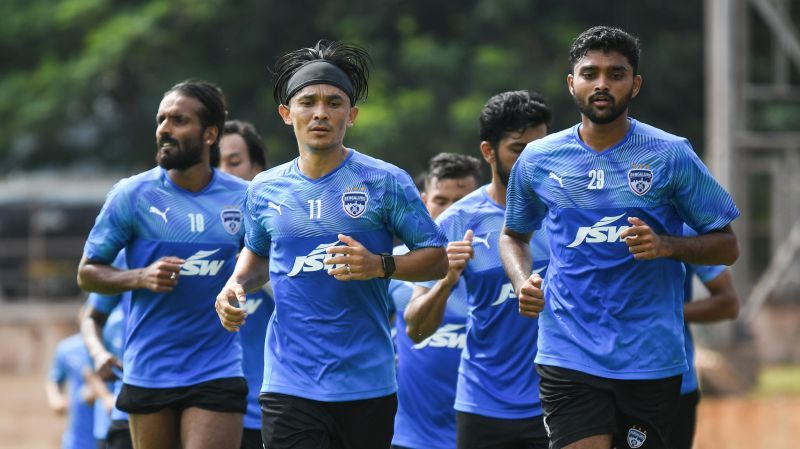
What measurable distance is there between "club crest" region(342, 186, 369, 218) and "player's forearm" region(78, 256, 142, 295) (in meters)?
1.37

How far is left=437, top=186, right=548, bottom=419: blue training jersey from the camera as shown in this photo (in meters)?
7.29

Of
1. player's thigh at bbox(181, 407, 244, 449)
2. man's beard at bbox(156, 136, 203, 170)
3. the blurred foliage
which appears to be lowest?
player's thigh at bbox(181, 407, 244, 449)

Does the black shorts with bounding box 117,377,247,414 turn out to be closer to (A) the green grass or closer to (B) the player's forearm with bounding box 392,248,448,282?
(B) the player's forearm with bounding box 392,248,448,282

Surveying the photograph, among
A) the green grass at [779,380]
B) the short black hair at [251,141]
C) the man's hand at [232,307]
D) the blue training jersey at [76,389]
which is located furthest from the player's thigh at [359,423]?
the green grass at [779,380]

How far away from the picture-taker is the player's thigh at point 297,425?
621 cm

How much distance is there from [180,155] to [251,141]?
1495 millimetres

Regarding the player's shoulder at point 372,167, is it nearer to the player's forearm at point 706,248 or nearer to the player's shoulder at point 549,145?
the player's shoulder at point 549,145

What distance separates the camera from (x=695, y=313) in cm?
822

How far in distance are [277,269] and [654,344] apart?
159cm

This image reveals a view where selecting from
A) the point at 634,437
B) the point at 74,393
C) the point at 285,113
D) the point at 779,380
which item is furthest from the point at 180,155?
the point at 779,380

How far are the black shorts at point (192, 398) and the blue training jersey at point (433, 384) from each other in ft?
3.33

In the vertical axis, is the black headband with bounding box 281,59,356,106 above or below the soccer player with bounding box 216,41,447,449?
above

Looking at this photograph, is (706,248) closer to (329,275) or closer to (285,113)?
Result: (329,275)

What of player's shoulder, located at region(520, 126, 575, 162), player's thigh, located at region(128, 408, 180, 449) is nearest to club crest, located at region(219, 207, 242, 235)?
player's thigh, located at region(128, 408, 180, 449)
